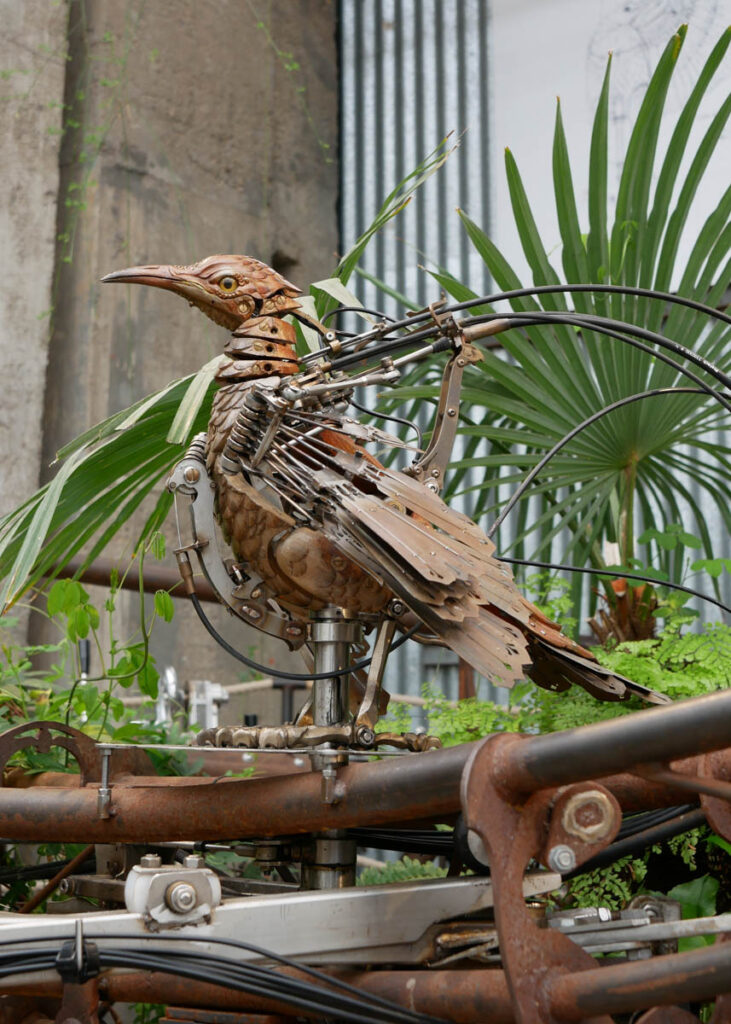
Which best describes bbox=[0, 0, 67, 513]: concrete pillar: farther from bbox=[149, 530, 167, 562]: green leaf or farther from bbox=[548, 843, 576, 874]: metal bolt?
bbox=[548, 843, 576, 874]: metal bolt

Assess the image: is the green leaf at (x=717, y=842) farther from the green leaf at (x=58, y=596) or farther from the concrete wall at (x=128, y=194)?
the concrete wall at (x=128, y=194)

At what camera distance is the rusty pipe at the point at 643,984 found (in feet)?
2.08

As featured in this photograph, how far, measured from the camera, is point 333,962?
0.82m

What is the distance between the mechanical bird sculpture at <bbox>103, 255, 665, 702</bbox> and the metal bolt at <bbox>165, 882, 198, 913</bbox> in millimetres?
268

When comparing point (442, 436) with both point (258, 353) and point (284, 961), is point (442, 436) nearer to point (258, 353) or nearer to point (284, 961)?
point (258, 353)

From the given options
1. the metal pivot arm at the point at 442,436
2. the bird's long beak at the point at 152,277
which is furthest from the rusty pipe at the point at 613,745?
the bird's long beak at the point at 152,277

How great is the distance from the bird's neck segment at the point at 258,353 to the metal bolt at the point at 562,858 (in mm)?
560

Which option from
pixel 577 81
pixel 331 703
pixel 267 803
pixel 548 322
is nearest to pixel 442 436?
pixel 548 322

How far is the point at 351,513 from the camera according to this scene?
942 millimetres

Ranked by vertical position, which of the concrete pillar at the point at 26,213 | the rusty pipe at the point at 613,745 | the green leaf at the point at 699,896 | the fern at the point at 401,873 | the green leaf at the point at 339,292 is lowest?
the fern at the point at 401,873

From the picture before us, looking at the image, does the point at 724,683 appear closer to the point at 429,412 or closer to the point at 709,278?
the point at 709,278

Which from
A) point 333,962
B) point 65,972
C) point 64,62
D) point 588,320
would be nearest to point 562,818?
point 333,962

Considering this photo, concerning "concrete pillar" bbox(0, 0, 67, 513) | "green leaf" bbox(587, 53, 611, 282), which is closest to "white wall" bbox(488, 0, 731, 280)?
"concrete pillar" bbox(0, 0, 67, 513)

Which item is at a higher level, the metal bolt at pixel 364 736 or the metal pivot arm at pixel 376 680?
the metal pivot arm at pixel 376 680
